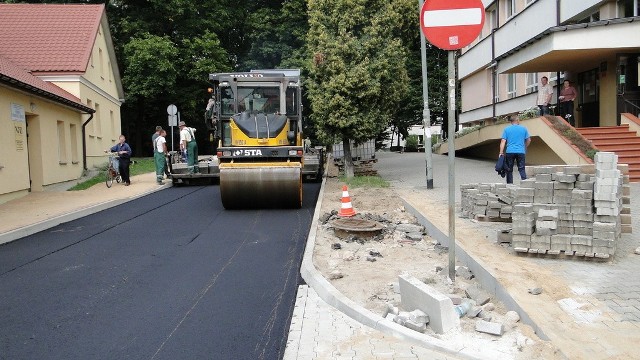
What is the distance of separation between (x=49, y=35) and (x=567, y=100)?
66.0 feet

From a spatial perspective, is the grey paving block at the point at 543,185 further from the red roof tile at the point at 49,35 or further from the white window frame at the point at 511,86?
the red roof tile at the point at 49,35

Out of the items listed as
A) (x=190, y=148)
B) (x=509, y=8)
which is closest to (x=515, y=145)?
(x=190, y=148)

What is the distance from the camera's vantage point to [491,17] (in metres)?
28.5

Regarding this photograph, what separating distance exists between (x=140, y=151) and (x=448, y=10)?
123 ft

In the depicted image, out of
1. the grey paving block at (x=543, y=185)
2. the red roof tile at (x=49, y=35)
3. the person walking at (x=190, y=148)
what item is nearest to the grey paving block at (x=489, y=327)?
the grey paving block at (x=543, y=185)

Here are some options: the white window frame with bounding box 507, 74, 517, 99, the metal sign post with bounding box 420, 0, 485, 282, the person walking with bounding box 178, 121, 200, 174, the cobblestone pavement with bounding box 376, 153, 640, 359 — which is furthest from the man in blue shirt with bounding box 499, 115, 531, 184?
the white window frame with bounding box 507, 74, 517, 99

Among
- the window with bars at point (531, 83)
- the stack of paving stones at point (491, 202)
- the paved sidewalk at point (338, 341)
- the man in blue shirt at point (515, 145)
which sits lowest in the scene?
the paved sidewalk at point (338, 341)

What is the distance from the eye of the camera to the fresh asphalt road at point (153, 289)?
16.0 feet

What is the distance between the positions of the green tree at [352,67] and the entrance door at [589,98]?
21.1 ft

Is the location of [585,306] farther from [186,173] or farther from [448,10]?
[186,173]

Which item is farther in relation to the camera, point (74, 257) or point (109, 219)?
point (109, 219)

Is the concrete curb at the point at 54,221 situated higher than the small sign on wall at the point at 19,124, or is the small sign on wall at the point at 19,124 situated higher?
the small sign on wall at the point at 19,124

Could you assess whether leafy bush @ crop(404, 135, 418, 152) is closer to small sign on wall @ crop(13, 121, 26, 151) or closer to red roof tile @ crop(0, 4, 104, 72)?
red roof tile @ crop(0, 4, 104, 72)

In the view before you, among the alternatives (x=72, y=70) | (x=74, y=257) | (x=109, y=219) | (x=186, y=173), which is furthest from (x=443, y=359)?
(x=72, y=70)
